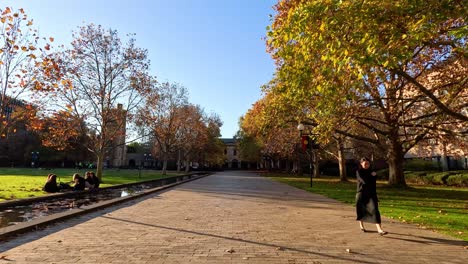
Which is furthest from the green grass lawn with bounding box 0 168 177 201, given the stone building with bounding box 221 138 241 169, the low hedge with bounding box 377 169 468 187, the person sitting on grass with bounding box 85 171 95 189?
the stone building with bounding box 221 138 241 169

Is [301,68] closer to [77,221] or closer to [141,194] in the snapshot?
[77,221]

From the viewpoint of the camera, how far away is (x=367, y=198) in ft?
26.4

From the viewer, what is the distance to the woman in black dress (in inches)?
310

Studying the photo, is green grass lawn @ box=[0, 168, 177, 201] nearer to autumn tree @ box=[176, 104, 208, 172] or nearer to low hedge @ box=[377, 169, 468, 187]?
autumn tree @ box=[176, 104, 208, 172]

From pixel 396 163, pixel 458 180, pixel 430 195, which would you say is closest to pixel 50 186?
pixel 430 195

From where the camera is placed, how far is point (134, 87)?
26.6 metres

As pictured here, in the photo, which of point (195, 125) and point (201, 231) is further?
point (195, 125)

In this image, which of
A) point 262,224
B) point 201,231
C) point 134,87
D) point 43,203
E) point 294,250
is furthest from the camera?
point 134,87

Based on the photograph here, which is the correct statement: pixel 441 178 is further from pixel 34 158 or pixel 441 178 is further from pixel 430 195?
pixel 34 158

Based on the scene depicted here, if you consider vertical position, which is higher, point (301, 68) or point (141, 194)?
point (301, 68)

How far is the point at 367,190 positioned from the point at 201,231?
380 centimetres

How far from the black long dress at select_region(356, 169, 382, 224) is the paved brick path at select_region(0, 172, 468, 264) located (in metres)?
0.39

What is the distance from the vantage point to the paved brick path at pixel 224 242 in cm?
566

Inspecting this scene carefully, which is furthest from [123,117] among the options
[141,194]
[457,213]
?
[457,213]
